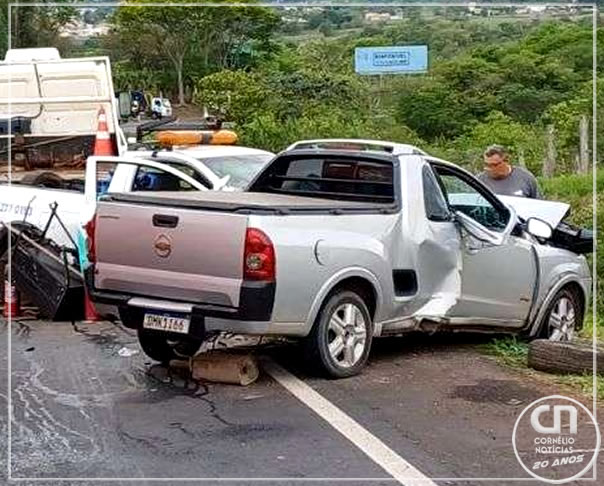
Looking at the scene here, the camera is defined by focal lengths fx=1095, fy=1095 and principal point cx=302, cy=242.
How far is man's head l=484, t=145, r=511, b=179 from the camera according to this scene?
32.9 ft

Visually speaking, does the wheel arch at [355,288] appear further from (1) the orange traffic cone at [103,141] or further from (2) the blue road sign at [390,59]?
(2) the blue road sign at [390,59]

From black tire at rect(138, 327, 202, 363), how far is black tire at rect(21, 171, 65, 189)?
506 cm

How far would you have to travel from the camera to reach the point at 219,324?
262 inches

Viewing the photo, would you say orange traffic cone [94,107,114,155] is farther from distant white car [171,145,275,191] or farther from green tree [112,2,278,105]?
green tree [112,2,278,105]

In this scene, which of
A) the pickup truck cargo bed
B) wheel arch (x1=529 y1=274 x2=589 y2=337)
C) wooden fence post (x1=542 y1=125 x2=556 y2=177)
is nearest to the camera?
the pickup truck cargo bed

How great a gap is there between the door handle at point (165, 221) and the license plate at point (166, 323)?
57 cm

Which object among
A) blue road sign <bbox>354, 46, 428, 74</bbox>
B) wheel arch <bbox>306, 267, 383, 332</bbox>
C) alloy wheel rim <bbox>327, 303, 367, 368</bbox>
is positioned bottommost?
alloy wheel rim <bbox>327, 303, 367, 368</bbox>

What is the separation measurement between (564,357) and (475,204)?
62.6 inches

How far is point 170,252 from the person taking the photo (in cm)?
678

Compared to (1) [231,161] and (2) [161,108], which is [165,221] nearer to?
(1) [231,161]

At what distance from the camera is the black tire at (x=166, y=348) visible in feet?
25.1

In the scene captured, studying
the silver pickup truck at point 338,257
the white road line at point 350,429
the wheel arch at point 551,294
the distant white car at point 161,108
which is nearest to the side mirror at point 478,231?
the silver pickup truck at point 338,257

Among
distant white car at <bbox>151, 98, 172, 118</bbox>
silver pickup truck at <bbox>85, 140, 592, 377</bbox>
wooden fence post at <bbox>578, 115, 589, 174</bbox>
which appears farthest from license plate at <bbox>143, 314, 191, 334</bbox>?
wooden fence post at <bbox>578, 115, 589, 174</bbox>

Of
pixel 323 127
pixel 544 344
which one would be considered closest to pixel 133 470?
pixel 544 344
